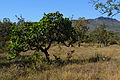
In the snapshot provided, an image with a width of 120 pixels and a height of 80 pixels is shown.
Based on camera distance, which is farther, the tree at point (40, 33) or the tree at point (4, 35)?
the tree at point (4, 35)

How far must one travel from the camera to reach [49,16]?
13.6 meters

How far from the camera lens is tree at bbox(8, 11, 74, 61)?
12.8 meters

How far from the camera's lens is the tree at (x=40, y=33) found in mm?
12812

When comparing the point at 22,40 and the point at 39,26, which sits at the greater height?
the point at 39,26

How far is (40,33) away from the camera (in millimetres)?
12891

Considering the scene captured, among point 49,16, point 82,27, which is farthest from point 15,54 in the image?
point 82,27

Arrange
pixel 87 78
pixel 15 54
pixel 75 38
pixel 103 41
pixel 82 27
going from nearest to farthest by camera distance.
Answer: pixel 87 78 → pixel 15 54 → pixel 75 38 → pixel 82 27 → pixel 103 41

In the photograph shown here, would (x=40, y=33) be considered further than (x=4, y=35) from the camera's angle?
No

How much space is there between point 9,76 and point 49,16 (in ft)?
22.4

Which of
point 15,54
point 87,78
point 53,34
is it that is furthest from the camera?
point 53,34

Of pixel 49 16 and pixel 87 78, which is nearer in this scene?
pixel 87 78

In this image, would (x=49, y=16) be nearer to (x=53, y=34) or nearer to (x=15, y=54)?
(x=53, y=34)

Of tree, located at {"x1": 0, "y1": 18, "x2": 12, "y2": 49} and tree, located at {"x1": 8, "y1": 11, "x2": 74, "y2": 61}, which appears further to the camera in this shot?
tree, located at {"x1": 0, "y1": 18, "x2": 12, "y2": 49}

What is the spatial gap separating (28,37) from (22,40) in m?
0.42
